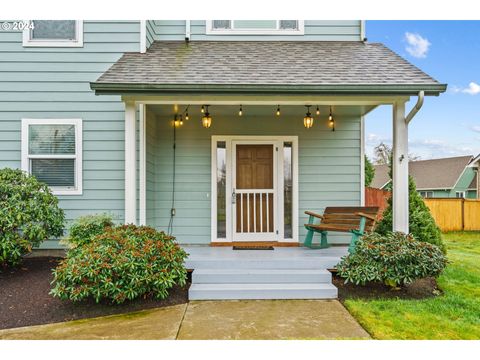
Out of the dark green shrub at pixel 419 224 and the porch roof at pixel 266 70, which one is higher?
the porch roof at pixel 266 70

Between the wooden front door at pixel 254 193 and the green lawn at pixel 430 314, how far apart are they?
2.64 m

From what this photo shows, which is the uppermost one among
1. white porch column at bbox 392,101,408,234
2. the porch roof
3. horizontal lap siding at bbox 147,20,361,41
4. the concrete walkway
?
horizontal lap siding at bbox 147,20,361,41

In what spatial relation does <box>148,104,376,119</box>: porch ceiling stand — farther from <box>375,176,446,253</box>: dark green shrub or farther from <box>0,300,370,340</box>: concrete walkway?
<box>0,300,370,340</box>: concrete walkway

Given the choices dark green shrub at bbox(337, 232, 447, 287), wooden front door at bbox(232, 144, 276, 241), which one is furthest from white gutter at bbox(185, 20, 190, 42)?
dark green shrub at bbox(337, 232, 447, 287)

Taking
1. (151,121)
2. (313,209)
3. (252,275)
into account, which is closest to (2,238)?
(151,121)

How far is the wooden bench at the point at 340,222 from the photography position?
5574mm

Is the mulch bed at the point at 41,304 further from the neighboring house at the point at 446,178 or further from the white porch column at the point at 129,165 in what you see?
the neighboring house at the point at 446,178

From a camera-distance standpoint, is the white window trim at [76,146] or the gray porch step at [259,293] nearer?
the gray porch step at [259,293]

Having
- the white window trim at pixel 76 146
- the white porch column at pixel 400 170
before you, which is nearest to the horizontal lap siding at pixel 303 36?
Answer: the white window trim at pixel 76 146

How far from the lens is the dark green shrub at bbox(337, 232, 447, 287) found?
4.61 meters

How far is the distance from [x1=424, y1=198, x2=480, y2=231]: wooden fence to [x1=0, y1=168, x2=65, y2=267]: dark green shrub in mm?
11884

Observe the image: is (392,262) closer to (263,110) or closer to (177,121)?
(263,110)

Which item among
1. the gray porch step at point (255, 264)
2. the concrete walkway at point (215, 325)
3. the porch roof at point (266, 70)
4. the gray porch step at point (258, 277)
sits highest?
the porch roof at point (266, 70)
